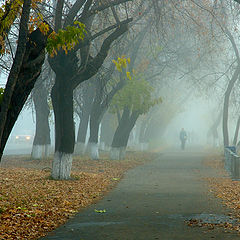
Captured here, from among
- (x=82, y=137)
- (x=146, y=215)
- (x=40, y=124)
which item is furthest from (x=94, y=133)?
(x=146, y=215)

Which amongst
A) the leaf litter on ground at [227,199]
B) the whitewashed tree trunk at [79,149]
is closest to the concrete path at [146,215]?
the leaf litter on ground at [227,199]

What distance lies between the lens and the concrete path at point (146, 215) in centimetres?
769

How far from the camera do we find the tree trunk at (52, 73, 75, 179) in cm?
1598

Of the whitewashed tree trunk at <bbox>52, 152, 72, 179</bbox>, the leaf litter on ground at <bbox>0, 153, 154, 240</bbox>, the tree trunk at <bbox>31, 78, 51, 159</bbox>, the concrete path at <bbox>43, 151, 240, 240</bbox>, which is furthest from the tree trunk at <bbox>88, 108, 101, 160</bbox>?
the concrete path at <bbox>43, 151, 240, 240</bbox>

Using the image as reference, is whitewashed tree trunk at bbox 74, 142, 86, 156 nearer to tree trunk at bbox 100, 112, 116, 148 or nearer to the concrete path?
tree trunk at bbox 100, 112, 116, 148

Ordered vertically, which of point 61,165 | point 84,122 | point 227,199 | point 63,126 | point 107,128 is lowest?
point 227,199

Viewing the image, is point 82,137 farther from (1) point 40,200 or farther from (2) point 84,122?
(1) point 40,200

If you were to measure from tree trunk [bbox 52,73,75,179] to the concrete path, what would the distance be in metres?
2.12

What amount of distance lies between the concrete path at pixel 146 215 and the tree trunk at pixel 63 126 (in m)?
2.12

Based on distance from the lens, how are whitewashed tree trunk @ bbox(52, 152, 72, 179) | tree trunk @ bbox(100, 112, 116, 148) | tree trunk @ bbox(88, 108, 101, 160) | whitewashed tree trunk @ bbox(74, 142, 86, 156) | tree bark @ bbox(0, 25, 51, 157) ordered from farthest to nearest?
1. tree trunk @ bbox(100, 112, 116, 148)
2. whitewashed tree trunk @ bbox(74, 142, 86, 156)
3. tree trunk @ bbox(88, 108, 101, 160)
4. whitewashed tree trunk @ bbox(52, 152, 72, 179)
5. tree bark @ bbox(0, 25, 51, 157)

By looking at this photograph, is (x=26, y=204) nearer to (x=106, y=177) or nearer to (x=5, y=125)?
(x=5, y=125)

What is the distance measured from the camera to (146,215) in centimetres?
966

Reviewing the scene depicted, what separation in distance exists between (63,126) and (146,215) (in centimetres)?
701

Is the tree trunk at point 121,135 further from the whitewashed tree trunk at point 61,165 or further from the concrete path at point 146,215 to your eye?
the concrete path at point 146,215
